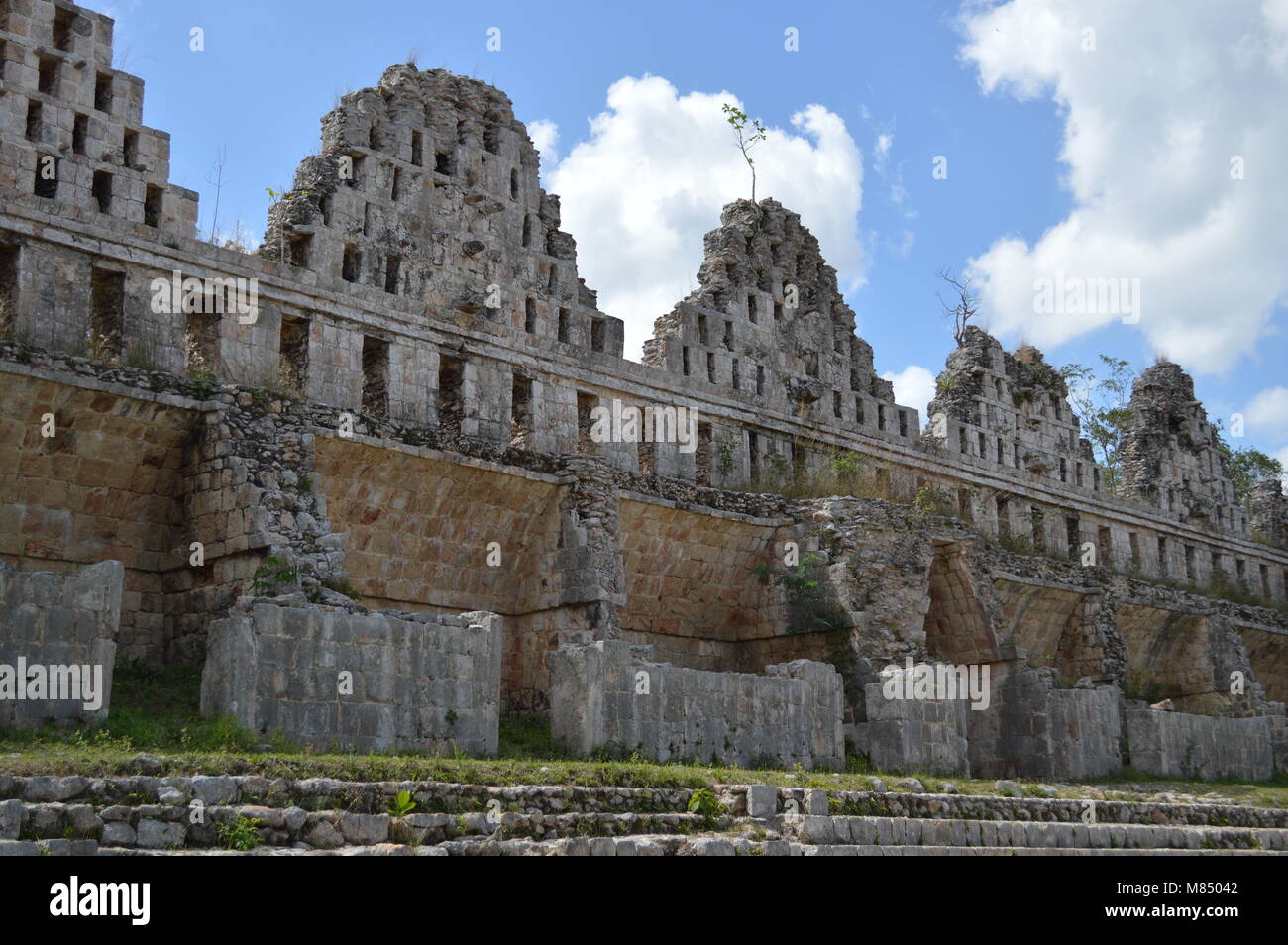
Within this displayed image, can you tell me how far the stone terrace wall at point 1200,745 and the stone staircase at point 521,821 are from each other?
319 inches

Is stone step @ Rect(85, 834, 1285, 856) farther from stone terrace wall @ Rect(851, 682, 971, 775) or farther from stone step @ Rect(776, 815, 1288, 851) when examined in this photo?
stone terrace wall @ Rect(851, 682, 971, 775)

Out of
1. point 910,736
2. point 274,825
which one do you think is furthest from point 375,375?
point 274,825

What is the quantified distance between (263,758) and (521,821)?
2274 millimetres

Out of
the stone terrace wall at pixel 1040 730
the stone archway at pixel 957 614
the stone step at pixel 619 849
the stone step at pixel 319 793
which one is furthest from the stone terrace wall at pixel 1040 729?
the stone step at pixel 319 793

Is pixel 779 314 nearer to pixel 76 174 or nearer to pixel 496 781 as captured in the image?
pixel 76 174

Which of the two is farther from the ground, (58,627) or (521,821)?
(58,627)

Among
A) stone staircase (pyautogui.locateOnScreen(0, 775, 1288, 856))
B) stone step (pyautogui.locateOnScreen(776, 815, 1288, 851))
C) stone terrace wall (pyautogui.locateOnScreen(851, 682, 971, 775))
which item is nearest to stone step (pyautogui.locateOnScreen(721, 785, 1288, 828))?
stone staircase (pyautogui.locateOnScreen(0, 775, 1288, 856))

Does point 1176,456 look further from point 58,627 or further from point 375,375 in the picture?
point 58,627

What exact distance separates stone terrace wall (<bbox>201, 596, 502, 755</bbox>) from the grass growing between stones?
33 centimetres

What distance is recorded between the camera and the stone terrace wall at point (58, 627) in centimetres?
1352

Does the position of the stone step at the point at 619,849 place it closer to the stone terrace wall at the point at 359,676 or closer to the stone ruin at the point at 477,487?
the stone terrace wall at the point at 359,676

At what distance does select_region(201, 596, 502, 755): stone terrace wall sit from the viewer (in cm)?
1482

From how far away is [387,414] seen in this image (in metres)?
23.8

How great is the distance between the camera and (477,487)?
21.6 metres
